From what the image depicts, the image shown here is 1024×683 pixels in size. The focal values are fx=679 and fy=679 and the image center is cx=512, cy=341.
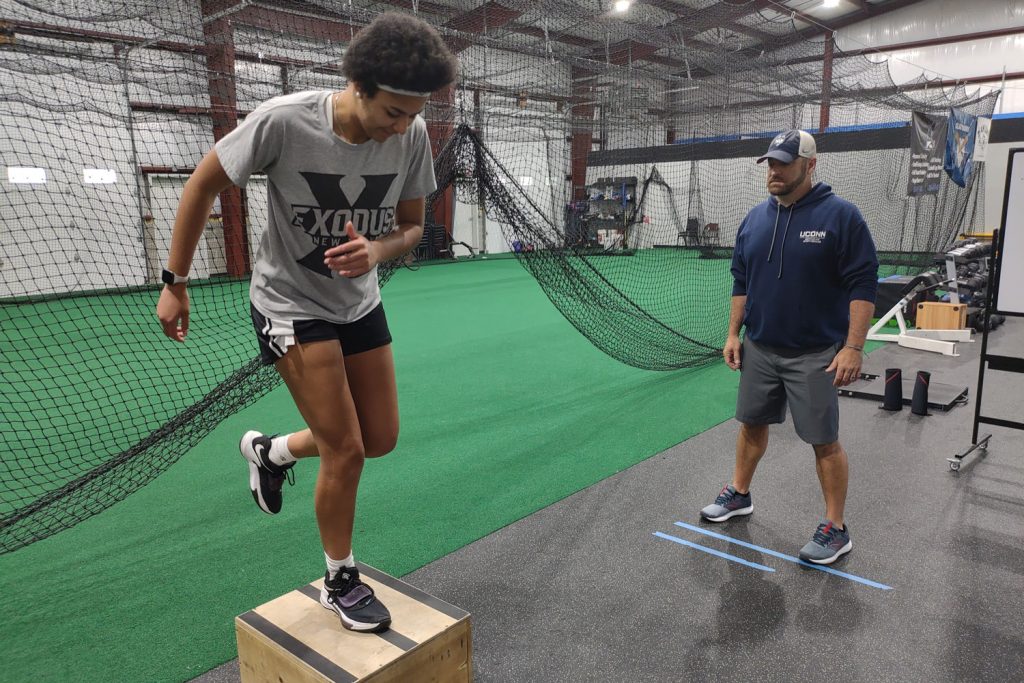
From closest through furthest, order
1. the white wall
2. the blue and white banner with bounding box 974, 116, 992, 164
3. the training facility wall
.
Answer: the white wall < the blue and white banner with bounding box 974, 116, 992, 164 < the training facility wall

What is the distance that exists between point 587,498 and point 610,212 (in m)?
9.76

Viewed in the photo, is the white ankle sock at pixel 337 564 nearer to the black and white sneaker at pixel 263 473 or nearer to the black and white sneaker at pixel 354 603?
the black and white sneaker at pixel 354 603

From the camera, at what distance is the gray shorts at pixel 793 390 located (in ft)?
7.36

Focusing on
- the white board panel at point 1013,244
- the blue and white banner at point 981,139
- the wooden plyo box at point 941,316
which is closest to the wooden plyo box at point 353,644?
the white board panel at point 1013,244

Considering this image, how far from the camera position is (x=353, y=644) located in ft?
4.93

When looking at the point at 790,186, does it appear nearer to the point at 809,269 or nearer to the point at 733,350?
the point at 809,269

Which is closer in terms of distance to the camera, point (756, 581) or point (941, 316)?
point (756, 581)

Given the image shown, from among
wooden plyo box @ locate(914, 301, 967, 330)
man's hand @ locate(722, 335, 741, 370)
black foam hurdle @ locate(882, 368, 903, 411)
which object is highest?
man's hand @ locate(722, 335, 741, 370)

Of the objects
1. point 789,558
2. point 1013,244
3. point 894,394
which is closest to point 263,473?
point 789,558

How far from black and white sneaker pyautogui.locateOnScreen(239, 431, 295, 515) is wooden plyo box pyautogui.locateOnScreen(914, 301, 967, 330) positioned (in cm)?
601

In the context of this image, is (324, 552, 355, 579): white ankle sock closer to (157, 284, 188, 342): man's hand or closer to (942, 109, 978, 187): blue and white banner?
(157, 284, 188, 342): man's hand

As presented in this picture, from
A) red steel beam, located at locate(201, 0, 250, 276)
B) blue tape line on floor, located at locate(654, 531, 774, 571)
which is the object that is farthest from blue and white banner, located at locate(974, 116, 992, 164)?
red steel beam, located at locate(201, 0, 250, 276)

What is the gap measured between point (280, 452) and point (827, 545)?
184cm

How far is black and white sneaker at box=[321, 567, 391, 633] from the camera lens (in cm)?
154
